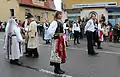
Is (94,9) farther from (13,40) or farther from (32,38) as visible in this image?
(13,40)

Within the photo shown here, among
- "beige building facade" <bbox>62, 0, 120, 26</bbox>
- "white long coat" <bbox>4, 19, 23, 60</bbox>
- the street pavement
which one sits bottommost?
the street pavement

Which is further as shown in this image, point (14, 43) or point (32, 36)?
point (32, 36)

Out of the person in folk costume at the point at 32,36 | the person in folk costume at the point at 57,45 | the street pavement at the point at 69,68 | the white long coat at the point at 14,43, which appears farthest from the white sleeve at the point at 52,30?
the person in folk costume at the point at 32,36

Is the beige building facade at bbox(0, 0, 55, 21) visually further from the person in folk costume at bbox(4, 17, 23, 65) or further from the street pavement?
the street pavement

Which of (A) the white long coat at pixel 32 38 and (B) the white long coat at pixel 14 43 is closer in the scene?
(B) the white long coat at pixel 14 43

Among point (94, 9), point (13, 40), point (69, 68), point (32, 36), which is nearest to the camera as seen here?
point (69, 68)

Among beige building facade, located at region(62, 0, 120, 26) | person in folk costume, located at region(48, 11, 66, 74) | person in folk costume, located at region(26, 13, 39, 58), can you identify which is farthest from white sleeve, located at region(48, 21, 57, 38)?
beige building facade, located at region(62, 0, 120, 26)

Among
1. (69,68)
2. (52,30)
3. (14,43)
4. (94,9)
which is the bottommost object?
(69,68)

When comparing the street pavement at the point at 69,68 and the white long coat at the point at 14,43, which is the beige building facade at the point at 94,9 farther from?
the white long coat at the point at 14,43

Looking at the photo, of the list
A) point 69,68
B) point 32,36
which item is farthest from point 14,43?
point 69,68

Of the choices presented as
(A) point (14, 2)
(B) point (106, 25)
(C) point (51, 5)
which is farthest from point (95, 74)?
(C) point (51, 5)

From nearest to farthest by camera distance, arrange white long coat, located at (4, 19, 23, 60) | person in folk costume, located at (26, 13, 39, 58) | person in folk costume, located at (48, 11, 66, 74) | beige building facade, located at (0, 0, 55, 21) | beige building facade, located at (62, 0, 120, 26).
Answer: person in folk costume, located at (48, 11, 66, 74)
white long coat, located at (4, 19, 23, 60)
person in folk costume, located at (26, 13, 39, 58)
beige building facade, located at (62, 0, 120, 26)
beige building facade, located at (0, 0, 55, 21)

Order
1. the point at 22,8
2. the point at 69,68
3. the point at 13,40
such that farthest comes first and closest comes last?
the point at 22,8
the point at 13,40
the point at 69,68

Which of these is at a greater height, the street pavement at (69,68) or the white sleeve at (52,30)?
the white sleeve at (52,30)
